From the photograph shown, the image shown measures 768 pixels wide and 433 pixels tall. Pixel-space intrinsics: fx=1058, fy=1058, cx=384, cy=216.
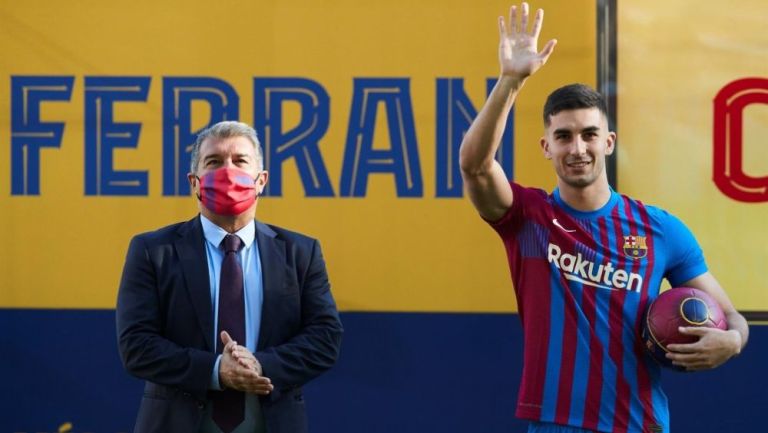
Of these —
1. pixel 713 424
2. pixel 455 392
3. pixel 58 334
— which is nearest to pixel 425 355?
pixel 455 392

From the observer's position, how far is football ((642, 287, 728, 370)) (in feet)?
8.67

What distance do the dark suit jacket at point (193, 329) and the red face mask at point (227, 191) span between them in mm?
97

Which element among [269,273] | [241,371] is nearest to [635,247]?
[269,273]

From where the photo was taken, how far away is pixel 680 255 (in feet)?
9.45

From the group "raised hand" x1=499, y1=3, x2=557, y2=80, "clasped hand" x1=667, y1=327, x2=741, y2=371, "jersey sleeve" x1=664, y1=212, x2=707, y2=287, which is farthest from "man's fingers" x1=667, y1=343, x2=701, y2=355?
"raised hand" x1=499, y1=3, x2=557, y2=80

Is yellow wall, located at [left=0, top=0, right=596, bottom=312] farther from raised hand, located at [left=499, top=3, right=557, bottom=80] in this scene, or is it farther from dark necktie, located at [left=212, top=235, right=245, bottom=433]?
raised hand, located at [left=499, top=3, right=557, bottom=80]

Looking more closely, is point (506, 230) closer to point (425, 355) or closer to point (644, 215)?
point (644, 215)

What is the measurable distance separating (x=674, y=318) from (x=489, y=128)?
26.1 inches

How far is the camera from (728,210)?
3762mm

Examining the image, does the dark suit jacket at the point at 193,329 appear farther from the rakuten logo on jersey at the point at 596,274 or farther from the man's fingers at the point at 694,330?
the man's fingers at the point at 694,330

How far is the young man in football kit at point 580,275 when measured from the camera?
2.72 metres

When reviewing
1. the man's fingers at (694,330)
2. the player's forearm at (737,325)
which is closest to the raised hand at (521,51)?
the man's fingers at (694,330)

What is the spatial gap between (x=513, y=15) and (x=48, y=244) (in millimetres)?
2032

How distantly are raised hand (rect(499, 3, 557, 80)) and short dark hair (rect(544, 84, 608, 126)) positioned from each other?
0.61 ft
